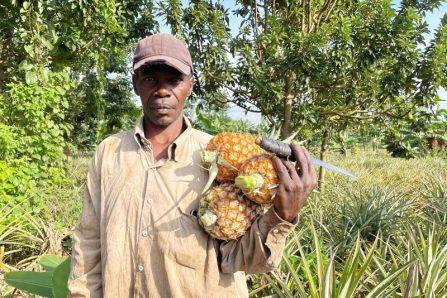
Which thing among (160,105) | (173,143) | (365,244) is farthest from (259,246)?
(365,244)

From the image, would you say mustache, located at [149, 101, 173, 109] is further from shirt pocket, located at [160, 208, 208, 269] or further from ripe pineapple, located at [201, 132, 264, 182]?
shirt pocket, located at [160, 208, 208, 269]

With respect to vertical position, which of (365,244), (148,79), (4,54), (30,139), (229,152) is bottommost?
(365,244)

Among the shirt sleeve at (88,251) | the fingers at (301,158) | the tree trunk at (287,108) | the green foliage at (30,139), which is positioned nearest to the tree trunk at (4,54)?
the green foliage at (30,139)

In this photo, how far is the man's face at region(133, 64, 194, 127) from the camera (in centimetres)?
159

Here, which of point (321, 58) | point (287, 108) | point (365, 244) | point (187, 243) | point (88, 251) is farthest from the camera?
point (287, 108)

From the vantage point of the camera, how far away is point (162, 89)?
1589 millimetres

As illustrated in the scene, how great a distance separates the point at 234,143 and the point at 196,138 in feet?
1.09

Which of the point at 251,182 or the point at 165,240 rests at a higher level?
the point at 251,182

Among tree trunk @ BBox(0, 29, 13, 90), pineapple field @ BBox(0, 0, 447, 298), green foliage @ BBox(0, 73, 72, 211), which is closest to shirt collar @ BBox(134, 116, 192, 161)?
pineapple field @ BBox(0, 0, 447, 298)

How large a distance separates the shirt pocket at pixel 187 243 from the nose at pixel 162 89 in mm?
477

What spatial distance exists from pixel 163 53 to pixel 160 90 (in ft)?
0.46

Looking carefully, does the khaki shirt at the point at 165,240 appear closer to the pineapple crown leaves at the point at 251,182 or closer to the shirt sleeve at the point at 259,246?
the shirt sleeve at the point at 259,246

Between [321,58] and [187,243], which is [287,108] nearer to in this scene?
[321,58]

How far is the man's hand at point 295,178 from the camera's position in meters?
1.26
